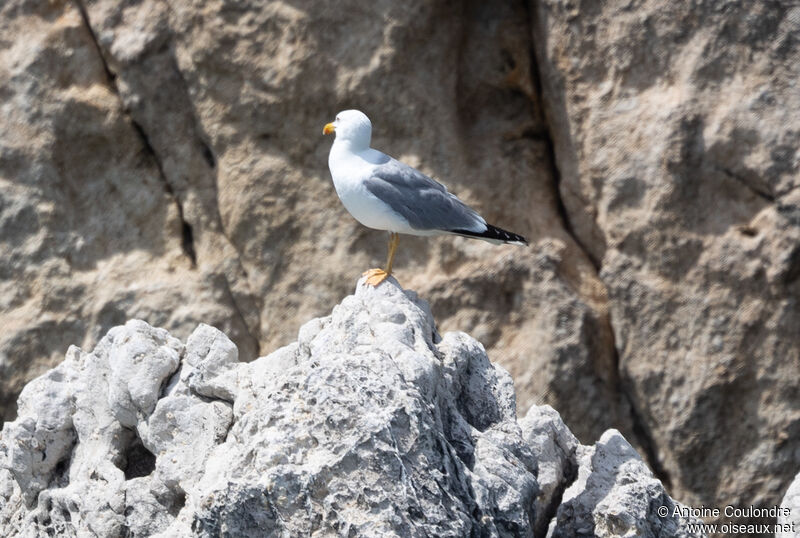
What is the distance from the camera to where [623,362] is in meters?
8.72

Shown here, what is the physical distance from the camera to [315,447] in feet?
12.9

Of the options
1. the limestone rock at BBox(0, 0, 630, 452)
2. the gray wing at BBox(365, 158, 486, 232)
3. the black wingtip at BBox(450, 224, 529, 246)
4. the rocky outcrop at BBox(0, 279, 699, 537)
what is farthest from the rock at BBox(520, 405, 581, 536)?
the limestone rock at BBox(0, 0, 630, 452)

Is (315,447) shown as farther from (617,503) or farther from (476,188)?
(476,188)

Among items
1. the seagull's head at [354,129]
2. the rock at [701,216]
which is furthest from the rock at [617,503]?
the rock at [701,216]

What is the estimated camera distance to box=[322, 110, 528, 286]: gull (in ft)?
18.6

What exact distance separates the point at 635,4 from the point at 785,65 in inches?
48.4

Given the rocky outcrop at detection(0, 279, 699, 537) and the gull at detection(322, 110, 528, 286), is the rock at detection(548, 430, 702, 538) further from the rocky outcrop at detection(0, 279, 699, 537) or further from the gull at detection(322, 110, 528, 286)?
the gull at detection(322, 110, 528, 286)

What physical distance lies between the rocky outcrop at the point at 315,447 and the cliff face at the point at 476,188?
3.17 m

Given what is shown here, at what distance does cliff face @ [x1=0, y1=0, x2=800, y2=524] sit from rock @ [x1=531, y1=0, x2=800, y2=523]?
2 cm

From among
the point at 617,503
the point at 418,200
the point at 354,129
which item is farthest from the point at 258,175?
the point at 617,503

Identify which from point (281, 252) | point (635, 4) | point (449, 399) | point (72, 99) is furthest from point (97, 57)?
point (449, 399)

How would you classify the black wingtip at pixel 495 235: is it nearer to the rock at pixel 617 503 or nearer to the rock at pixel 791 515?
the rock at pixel 617 503

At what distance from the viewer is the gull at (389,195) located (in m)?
5.67

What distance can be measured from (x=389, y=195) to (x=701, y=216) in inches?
141
